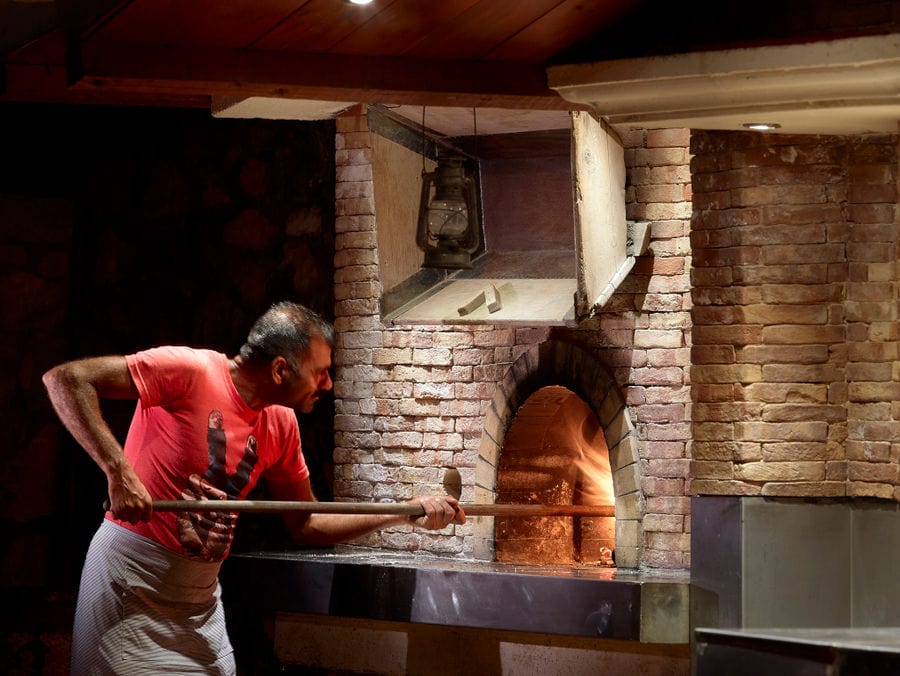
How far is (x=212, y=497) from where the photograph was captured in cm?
414

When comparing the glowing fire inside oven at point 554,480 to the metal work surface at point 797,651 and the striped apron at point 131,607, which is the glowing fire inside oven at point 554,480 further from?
the striped apron at point 131,607

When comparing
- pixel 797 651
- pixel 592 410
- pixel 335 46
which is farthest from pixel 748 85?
pixel 592 410

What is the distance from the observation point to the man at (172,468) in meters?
3.87

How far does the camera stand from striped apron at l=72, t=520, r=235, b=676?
157 inches

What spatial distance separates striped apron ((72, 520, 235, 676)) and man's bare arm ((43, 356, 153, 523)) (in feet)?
0.90

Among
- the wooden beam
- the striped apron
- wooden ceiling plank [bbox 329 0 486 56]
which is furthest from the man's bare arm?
wooden ceiling plank [bbox 329 0 486 56]

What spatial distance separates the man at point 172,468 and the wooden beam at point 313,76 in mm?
754

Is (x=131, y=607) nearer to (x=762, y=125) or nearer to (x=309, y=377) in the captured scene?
(x=309, y=377)

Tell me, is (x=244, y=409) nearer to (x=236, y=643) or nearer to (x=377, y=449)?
(x=377, y=449)

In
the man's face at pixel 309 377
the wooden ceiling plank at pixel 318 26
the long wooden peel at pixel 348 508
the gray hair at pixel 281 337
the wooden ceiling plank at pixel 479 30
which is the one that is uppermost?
the wooden ceiling plank at pixel 479 30

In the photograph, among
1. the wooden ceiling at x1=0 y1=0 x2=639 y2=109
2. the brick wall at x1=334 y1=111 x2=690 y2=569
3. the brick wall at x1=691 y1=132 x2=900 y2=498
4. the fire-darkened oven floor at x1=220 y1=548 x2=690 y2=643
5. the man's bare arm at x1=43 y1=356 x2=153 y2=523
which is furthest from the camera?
the brick wall at x1=334 y1=111 x2=690 y2=569

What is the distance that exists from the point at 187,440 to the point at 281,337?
46 cm

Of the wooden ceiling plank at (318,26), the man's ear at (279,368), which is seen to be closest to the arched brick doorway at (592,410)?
the man's ear at (279,368)

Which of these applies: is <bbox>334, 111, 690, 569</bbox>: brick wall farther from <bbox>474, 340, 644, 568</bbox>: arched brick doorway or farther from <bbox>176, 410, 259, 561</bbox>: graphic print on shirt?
<bbox>176, 410, 259, 561</bbox>: graphic print on shirt
